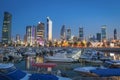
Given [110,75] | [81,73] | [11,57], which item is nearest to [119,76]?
[110,75]

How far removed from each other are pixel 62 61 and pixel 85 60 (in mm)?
5015

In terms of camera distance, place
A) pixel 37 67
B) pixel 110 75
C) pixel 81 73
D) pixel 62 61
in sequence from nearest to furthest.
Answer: pixel 110 75, pixel 81 73, pixel 37 67, pixel 62 61

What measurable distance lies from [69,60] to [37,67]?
2099 centimetres

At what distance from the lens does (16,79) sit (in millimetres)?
15602

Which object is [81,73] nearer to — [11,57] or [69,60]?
[69,60]

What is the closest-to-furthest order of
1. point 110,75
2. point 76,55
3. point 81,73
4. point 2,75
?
point 2,75 → point 110,75 → point 81,73 → point 76,55

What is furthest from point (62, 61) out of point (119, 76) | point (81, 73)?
point (119, 76)

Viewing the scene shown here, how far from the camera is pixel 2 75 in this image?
1557 cm

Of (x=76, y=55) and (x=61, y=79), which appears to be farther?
(x=76, y=55)

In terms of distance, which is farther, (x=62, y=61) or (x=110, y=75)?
(x=62, y=61)

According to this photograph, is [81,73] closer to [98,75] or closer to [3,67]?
[98,75]

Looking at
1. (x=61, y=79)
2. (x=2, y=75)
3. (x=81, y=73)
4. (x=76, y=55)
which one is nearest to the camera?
(x=2, y=75)

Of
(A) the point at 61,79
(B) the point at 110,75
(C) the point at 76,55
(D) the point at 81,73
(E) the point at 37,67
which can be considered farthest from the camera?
(C) the point at 76,55

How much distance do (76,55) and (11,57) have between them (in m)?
14.0
